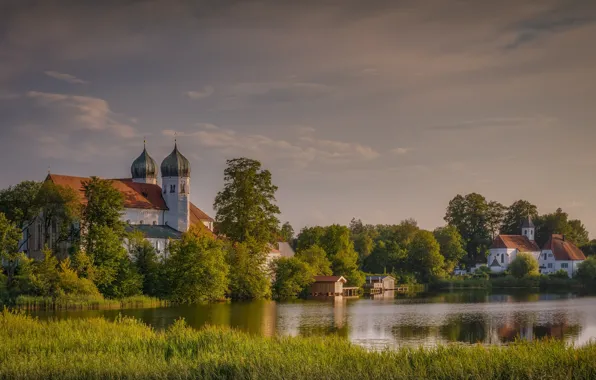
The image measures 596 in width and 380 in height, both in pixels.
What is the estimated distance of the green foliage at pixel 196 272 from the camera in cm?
5966

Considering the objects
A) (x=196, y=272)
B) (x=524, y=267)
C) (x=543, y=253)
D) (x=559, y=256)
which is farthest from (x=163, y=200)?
(x=543, y=253)

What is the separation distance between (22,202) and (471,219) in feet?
254

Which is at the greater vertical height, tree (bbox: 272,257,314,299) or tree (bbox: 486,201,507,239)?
tree (bbox: 486,201,507,239)

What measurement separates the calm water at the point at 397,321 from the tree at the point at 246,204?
12.5 meters

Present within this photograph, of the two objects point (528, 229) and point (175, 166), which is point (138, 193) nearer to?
point (175, 166)

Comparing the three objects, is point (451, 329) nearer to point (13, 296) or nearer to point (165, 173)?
point (13, 296)

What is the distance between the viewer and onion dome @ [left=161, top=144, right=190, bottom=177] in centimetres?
7844

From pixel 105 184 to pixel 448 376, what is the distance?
46536mm

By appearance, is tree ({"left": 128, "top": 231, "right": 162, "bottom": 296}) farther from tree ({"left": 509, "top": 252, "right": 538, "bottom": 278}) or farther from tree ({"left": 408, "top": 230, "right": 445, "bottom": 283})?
tree ({"left": 509, "top": 252, "right": 538, "bottom": 278})

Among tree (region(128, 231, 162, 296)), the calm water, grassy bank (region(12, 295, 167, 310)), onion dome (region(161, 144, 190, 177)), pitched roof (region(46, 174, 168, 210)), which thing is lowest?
the calm water

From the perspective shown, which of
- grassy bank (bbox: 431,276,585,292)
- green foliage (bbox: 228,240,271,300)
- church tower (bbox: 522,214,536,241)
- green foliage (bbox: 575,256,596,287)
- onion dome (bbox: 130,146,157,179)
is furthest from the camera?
church tower (bbox: 522,214,536,241)

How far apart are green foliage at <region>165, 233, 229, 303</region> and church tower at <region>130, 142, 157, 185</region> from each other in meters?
22.9

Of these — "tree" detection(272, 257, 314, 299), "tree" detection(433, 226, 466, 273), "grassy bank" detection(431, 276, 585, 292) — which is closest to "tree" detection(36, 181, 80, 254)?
"tree" detection(272, 257, 314, 299)

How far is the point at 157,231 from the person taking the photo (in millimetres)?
72438
